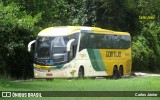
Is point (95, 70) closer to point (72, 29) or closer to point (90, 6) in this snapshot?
point (72, 29)

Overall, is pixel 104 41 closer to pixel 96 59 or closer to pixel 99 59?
pixel 99 59

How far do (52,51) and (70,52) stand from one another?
3.70 feet

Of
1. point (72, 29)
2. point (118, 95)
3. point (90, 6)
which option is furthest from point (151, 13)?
point (118, 95)

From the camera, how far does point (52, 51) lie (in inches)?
1068

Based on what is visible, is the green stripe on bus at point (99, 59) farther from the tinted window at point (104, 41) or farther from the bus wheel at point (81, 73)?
the bus wheel at point (81, 73)

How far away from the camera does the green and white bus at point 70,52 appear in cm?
2705

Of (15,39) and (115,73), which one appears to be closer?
(15,39)

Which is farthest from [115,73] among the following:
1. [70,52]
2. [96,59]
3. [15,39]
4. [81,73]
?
[15,39]

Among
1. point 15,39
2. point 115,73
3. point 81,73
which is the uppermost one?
point 15,39

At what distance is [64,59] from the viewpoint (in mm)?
27031

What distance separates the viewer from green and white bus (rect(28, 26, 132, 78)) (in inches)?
1065

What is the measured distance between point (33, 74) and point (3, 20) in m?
4.49

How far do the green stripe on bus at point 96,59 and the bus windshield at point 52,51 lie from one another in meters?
2.92

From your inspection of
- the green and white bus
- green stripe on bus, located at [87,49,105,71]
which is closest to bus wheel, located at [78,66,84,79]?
the green and white bus
